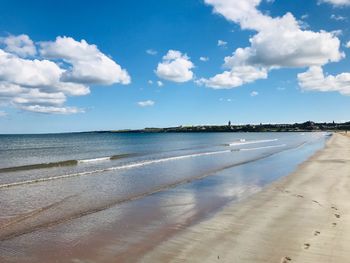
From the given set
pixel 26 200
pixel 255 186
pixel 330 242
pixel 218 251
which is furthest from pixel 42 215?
pixel 255 186

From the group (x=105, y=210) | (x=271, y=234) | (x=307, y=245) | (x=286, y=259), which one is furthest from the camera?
(x=105, y=210)

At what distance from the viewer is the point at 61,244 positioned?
9.73m

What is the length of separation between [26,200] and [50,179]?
756cm

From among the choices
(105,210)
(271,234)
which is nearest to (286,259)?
(271,234)

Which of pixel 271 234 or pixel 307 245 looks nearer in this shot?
pixel 307 245

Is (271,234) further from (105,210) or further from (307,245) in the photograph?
(105,210)

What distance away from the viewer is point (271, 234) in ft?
33.0

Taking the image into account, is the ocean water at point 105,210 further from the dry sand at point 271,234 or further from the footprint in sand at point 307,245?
the footprint in sand at point 307,245

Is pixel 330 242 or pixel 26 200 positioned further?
pixel 26 200

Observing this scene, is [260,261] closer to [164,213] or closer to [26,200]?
[164,213]

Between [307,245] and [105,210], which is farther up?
[307,245]

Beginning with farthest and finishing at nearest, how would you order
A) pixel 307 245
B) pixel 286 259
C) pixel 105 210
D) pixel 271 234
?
pixel 105 210 → pixel 271 234 → pixel 307 245 → pixel 286 259

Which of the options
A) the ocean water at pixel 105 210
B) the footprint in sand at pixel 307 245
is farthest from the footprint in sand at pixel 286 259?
the ocean water at pixel 105 210

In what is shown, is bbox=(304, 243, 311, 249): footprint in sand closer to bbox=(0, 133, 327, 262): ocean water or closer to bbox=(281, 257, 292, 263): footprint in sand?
bbox=(281, 257, 292, 263): footprint in sand
